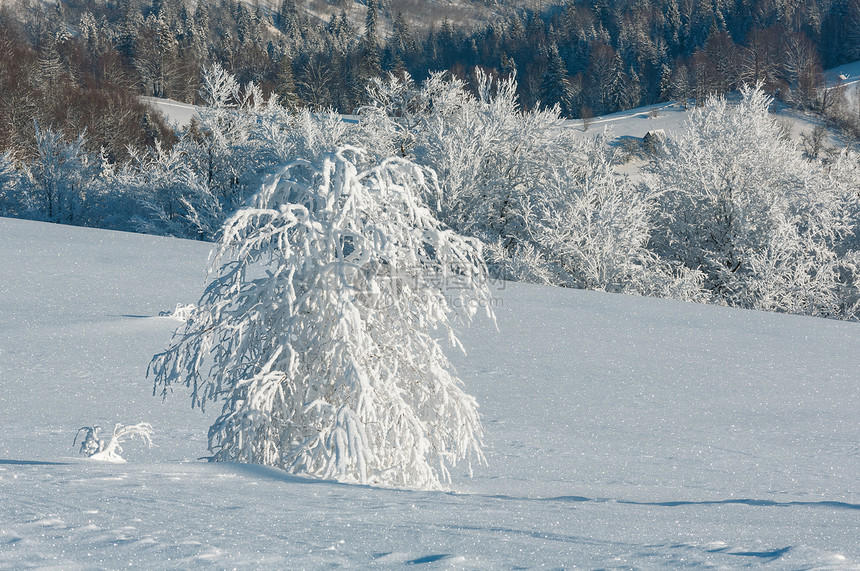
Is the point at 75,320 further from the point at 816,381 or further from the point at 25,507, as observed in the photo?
the point at 816,381

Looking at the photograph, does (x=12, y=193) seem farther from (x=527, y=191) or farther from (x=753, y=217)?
(x=753, y=217)

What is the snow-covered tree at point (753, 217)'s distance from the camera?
14.4 m

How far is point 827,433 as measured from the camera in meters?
5.66

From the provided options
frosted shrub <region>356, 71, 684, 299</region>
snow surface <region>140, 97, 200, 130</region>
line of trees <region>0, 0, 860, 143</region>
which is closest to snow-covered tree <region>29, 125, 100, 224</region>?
frosted shrub <region>356, 71, 684, 299</region>

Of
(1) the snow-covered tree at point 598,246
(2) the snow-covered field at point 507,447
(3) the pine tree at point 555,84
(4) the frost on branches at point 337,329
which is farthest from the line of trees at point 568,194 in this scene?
(3) the pine tree at point 555,84

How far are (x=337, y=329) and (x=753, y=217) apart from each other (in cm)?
1451

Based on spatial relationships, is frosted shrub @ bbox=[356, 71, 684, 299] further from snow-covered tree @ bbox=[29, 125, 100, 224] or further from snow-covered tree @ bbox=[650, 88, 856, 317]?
snow-covered tree @ bbox=[29, 125, 100, 224]

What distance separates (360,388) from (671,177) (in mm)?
15237

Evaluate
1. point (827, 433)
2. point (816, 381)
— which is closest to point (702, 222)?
point (816, 381)

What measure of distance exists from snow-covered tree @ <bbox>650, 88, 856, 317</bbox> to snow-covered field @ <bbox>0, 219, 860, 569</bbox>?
5991mm

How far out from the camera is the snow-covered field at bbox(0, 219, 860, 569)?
7.84 feet

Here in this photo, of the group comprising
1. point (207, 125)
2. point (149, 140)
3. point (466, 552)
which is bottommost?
point (466, 552)

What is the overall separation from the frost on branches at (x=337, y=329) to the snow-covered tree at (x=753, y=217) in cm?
1187

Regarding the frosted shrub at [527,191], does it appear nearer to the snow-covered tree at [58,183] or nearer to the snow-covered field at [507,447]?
the snow-covered field at [507,447]
